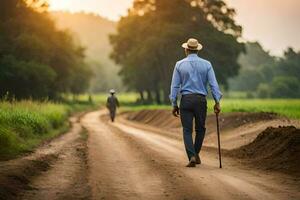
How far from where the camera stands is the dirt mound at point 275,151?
11094 mm

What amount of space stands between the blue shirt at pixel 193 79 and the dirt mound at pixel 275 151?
72.7 inches

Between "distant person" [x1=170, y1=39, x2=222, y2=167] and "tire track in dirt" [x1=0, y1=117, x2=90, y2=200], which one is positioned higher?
"distant person" [x1=170, y1=39, x2=222, y2=167]

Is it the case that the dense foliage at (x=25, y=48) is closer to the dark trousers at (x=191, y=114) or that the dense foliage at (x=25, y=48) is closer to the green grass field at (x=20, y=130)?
the green grass field at (x=20, y=130)

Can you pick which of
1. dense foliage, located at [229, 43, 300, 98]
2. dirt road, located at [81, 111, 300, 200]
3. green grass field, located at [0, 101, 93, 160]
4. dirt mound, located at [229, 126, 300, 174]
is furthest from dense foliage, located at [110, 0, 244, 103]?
dirt road, located at [81, 111, 300, 200]

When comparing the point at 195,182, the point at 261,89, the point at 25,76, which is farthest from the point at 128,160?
the point at 261,89

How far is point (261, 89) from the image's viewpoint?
326ft

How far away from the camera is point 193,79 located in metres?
11.2

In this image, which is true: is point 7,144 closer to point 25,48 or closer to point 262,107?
point 262,107

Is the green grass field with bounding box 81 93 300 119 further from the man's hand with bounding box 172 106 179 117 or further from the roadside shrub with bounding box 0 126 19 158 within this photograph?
the roadside shrub with bounding box 0 126 19 158

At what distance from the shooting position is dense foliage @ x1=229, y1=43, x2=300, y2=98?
89.6 metres

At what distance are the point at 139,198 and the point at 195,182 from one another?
1617mm

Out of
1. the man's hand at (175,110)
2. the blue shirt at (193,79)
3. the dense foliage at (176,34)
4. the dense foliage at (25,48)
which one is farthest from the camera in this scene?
the dense foliage at (176,34)

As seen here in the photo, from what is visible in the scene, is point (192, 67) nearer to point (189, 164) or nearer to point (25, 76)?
point (189, 164)

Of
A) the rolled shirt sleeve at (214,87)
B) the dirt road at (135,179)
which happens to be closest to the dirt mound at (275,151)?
the dirt road at (135,179)
